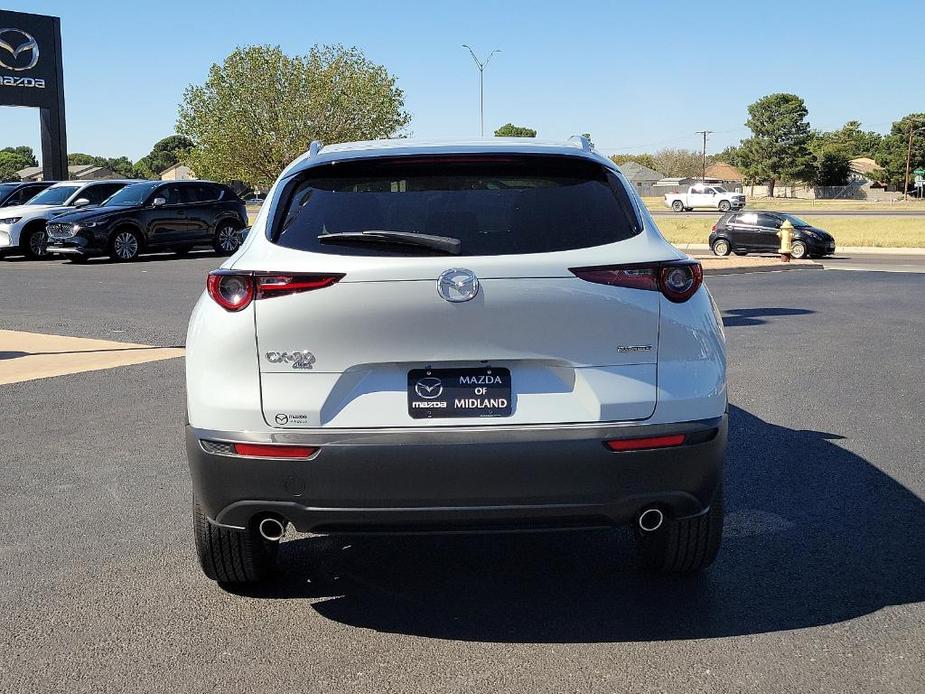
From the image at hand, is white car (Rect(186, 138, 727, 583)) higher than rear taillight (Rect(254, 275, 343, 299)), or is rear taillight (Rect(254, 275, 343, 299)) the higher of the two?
rear taillight (Rect(254, 275, 343, 299))

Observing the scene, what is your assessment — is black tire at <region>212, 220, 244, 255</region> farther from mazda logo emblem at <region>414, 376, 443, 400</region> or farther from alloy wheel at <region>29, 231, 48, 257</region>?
mazda logo emblem at <region>414, 376, 443, 400</region>

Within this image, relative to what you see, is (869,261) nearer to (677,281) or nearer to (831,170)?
(677,281)

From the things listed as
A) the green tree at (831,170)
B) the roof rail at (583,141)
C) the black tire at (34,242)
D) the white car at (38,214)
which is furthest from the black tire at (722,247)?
the green tree at (831,170)

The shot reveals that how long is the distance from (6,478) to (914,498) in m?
5.01

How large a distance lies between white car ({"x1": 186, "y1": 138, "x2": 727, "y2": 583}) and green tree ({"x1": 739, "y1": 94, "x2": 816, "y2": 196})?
11347 cm

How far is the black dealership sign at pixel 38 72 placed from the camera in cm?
4244

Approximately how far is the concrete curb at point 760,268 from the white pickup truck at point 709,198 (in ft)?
143

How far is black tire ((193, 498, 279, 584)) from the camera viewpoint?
4.23m

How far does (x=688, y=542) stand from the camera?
14.4 ft

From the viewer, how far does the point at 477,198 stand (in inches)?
160

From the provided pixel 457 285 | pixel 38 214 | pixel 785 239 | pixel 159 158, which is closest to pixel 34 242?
pixel 38 214

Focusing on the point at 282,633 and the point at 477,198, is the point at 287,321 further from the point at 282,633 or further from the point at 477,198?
the point at 282,633

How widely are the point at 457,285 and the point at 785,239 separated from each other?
28.2 meters

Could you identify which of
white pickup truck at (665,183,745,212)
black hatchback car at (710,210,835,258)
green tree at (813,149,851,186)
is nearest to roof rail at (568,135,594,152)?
black hatchback car at (710,210,835,258)
